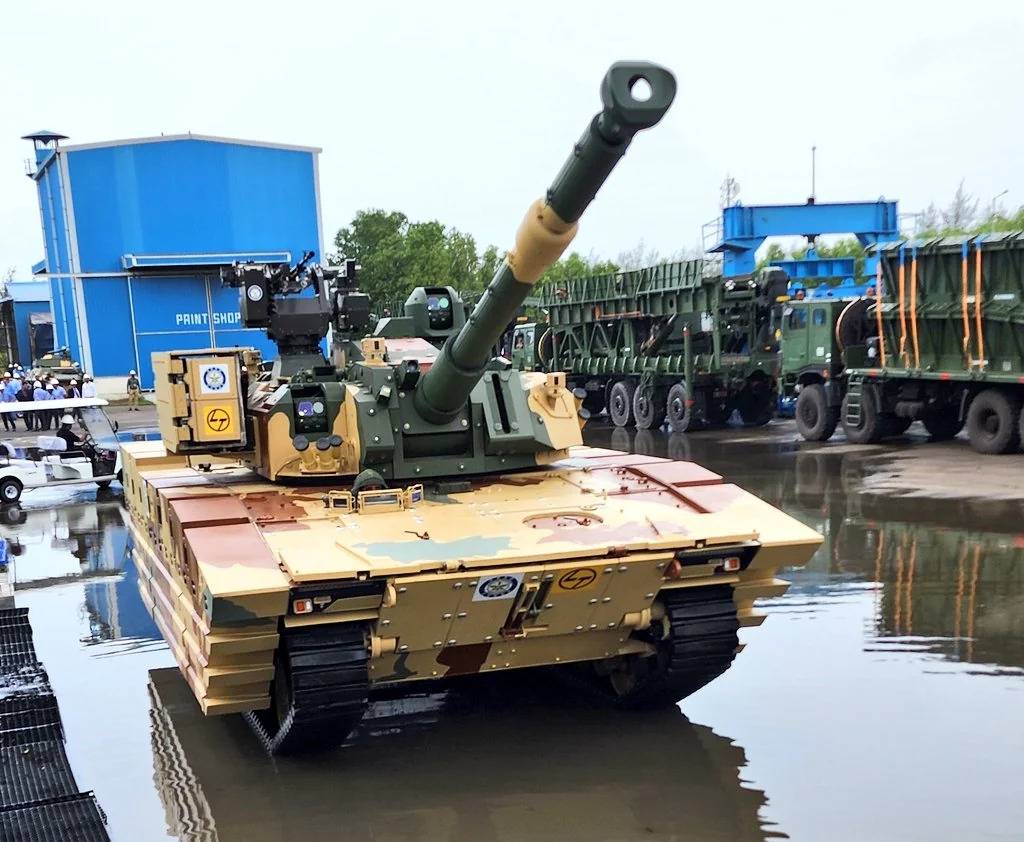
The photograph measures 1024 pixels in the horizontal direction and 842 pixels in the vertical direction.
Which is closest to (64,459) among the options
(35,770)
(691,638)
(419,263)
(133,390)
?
(35,770)

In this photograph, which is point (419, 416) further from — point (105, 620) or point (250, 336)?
point (250, 336)

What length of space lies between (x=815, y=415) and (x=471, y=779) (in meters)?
15.8

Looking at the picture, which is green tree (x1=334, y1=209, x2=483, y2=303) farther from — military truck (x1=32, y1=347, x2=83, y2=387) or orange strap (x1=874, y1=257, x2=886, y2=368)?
orange strap (x1=874, y1=257, x2=886, y2=368)

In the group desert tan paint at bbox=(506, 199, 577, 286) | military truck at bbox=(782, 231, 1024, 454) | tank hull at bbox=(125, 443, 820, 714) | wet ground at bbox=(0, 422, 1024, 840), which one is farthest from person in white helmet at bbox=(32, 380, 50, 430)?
desert tan paint at bbox=(506, 199, 577, 286)

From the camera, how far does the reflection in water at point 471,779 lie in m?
5.93

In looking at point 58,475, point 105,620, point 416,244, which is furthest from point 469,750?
point 416,244

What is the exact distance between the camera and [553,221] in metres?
5.62

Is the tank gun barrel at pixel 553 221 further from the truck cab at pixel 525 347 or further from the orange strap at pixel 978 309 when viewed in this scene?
the truck cab at pixel 525 347

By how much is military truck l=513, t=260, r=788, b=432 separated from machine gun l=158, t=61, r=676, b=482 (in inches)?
570

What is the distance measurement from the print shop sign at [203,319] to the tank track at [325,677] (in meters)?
32.7

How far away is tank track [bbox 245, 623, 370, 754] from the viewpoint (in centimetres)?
608

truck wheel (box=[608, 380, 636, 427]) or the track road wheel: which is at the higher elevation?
the track road wheel

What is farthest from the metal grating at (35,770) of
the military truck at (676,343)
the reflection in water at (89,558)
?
the military truck at (676,343)

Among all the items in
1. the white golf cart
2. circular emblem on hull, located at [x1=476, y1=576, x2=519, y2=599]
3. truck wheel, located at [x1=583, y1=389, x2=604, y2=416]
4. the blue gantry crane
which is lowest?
truck wheel, located at [x1=583, y1=389, x2=604, y2=416]
